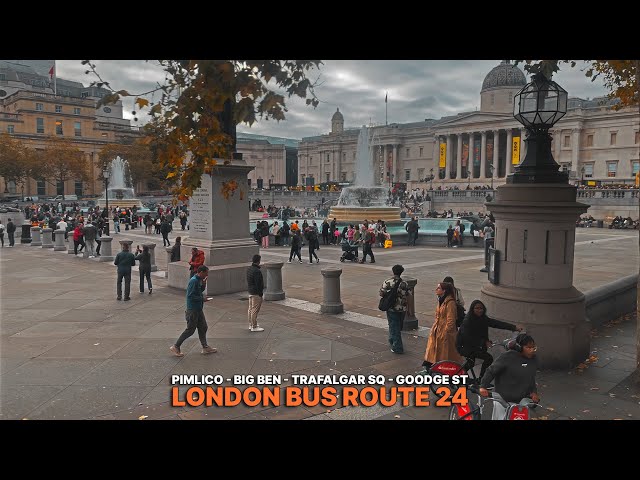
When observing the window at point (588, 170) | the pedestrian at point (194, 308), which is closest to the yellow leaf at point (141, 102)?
the pedestrian at point (194, 308)

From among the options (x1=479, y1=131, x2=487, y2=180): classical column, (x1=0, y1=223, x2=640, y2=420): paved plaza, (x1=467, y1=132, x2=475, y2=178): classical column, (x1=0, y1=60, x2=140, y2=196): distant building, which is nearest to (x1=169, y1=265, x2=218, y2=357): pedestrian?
(x1=0, y1=223, x2=640, y2=420): paved plaza

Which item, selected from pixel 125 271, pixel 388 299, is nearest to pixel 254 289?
pixel 388 299

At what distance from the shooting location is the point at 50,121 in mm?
82312

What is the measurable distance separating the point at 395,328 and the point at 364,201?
3342cm

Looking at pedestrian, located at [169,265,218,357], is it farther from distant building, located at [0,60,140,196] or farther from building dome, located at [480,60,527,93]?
building dome, located at [480,60,527,93]

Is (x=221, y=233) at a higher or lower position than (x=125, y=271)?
higher

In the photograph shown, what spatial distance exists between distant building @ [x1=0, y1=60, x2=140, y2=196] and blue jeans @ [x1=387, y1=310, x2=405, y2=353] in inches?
2974

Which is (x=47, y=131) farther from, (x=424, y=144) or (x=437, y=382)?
(x=437, y=382)

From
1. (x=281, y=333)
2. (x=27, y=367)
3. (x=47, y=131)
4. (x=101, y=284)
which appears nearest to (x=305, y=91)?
(x=281, y=333)

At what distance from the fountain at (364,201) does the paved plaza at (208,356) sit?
19855 mm

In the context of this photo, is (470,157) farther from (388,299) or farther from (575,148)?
(388,299)

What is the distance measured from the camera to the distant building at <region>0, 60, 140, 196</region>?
79.4 meters

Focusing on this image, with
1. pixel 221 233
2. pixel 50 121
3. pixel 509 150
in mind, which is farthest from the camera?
pixel 509 150

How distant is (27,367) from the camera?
7453mm
